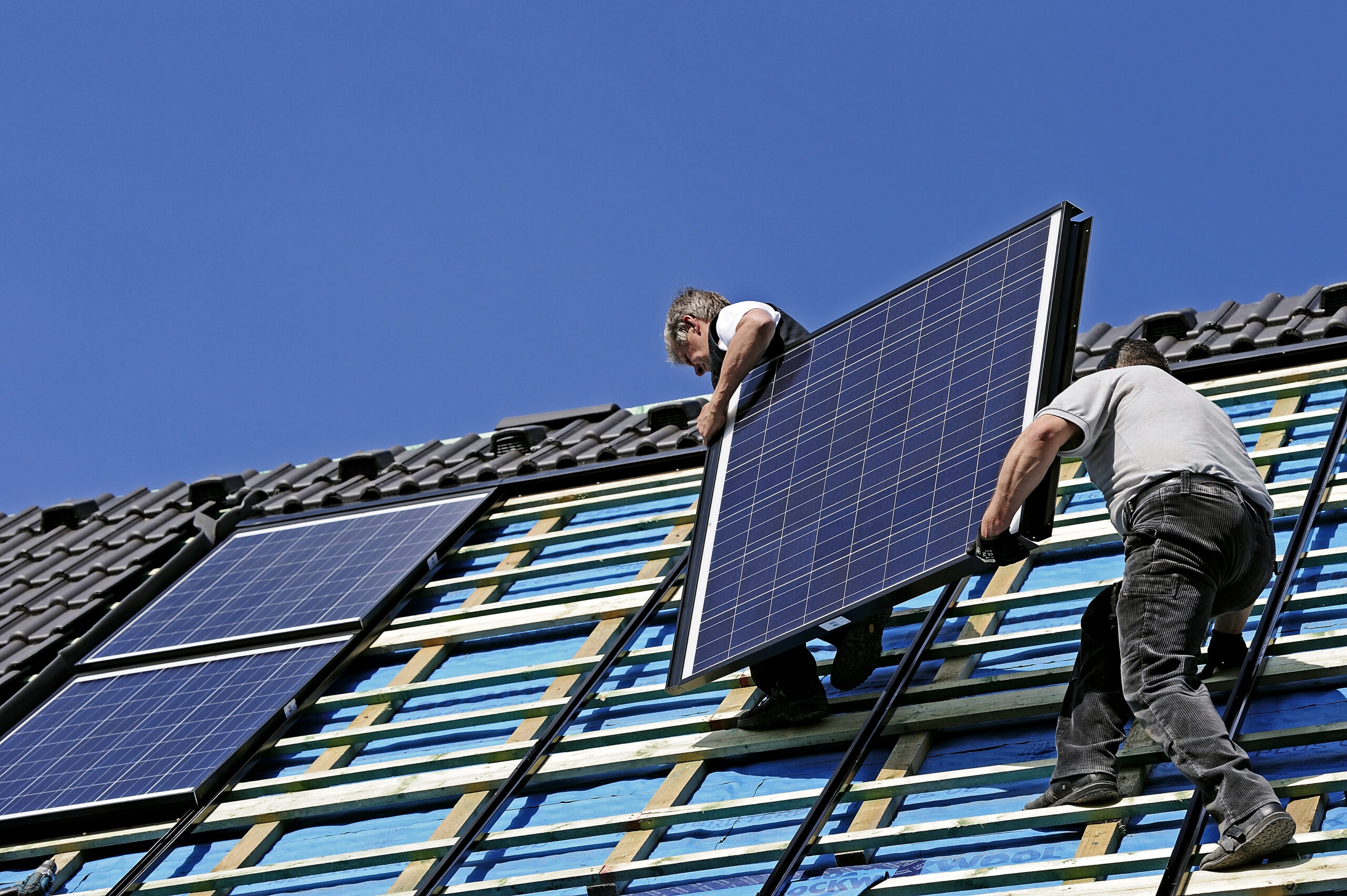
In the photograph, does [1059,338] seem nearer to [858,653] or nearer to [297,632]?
[858,653]

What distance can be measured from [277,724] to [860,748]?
3002mm

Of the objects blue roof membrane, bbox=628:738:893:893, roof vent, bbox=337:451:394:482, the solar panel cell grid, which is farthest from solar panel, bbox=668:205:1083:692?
roof vent, bbox=337:451:394:482

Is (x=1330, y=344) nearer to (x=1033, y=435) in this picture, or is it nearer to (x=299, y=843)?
(x=1033, y=435)

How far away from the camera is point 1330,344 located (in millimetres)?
8500

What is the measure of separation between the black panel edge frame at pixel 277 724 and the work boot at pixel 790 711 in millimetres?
2423

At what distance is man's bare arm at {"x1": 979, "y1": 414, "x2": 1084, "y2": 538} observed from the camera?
216 inches

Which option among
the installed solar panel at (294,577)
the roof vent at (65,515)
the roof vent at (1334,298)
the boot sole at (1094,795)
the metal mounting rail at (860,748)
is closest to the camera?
the boot sole at (1094,795)

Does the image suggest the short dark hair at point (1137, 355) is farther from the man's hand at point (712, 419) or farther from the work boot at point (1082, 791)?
the man's hand at point (712, 419)

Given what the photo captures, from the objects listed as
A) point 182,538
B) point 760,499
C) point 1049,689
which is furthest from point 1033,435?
point 182,538

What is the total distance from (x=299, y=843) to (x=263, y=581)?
8.61 ft

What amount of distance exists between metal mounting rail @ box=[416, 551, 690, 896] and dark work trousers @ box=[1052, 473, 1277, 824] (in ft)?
7.37

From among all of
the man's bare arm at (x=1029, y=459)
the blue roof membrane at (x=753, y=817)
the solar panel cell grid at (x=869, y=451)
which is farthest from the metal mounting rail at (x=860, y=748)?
the man's bare arm at (x=1029, y=459)

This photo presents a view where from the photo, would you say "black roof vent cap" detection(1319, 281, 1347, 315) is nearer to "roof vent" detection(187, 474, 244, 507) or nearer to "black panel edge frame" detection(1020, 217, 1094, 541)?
"black panel edge frame" detection(1020, 217, 1094, 541)

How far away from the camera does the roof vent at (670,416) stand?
1045 cm
